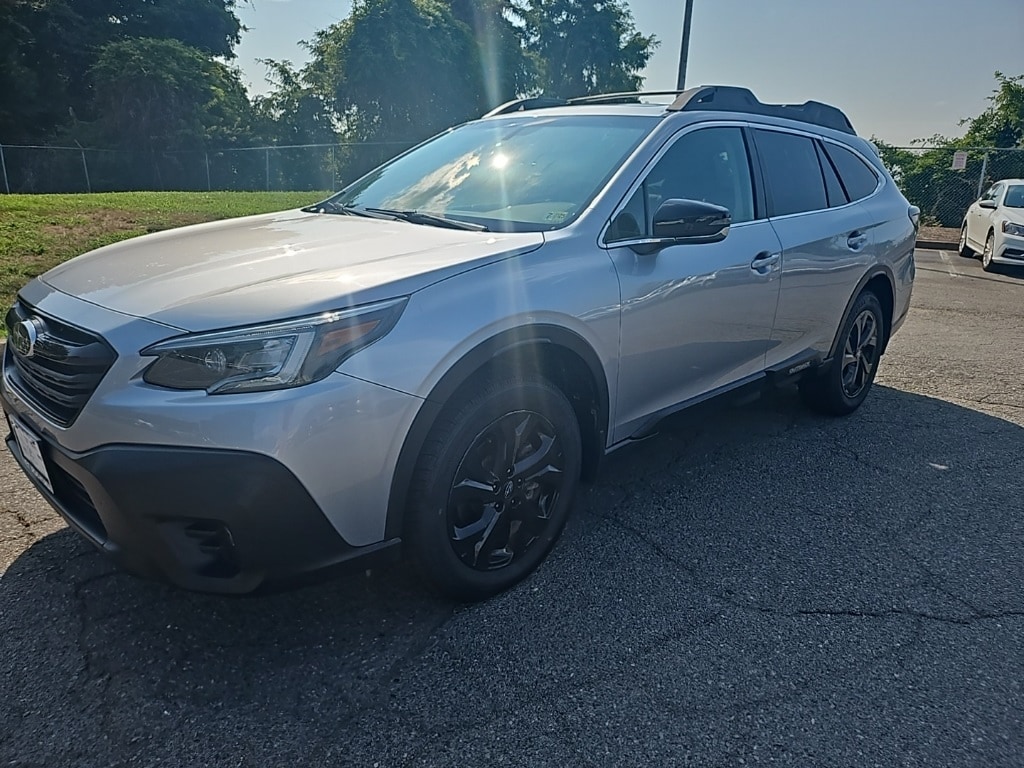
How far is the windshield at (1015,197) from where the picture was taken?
12539 mm

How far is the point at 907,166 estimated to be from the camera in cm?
1892

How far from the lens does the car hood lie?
7.07 ft

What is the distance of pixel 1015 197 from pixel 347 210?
12999mm

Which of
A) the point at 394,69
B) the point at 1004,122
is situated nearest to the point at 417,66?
the point at 394,69

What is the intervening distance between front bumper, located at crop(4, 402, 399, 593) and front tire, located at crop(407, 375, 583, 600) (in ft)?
1.12

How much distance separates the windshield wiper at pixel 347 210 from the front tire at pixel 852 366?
2737 mm

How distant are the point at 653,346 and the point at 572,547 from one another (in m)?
0.88

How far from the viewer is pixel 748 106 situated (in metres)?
3.91

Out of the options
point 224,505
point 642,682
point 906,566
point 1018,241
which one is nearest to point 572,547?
point 642,682

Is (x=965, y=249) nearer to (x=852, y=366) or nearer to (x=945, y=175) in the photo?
(x=945, y=175)

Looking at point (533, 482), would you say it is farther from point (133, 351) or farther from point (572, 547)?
point (133, 351)

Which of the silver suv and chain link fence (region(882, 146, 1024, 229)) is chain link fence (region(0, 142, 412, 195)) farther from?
the silver suv

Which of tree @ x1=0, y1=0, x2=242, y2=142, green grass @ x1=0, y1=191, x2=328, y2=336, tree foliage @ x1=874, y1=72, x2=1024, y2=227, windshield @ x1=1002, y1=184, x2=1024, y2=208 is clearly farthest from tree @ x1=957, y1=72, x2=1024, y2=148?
tree @ x1=0, y1=0, x2=242, y2=142

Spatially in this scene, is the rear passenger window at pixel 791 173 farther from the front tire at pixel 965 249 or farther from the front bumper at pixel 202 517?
the front tire at pixel 965 249
